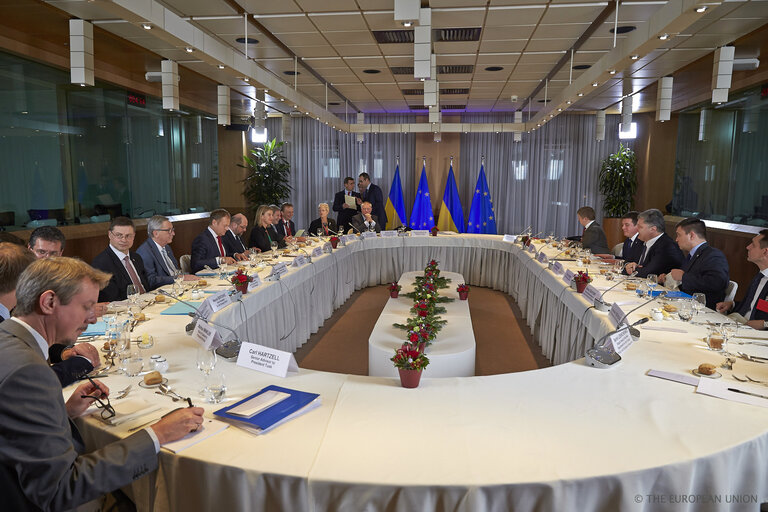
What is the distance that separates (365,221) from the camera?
8.30 meters

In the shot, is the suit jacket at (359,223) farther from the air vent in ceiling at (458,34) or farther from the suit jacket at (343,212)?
the air vent in ceiling at (458,34)

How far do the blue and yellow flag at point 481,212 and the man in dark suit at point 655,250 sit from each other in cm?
686

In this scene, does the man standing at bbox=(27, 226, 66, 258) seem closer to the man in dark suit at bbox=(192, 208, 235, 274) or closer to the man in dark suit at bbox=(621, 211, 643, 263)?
the man in dark suit at bbox=(192, 208, 235, 274)

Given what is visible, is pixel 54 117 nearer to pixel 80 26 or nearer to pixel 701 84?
pixel 80 26

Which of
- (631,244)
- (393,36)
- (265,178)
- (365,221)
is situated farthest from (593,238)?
(265,178)

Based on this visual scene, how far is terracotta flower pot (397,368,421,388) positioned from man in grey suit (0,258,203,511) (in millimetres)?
792

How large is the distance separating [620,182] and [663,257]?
6.65 m

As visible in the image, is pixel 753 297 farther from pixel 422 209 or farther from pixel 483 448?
pixel 422 209

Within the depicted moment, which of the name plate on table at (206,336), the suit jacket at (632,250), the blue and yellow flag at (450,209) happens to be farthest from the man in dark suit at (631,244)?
the blue and yellow flag at (450,209)

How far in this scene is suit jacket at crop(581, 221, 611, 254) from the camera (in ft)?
20.7

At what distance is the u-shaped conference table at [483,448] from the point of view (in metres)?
1.45

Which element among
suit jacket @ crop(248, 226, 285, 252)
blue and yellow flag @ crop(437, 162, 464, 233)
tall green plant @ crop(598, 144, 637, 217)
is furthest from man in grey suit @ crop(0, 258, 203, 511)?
tall green plant @ crop(598, 144, 637, 217)

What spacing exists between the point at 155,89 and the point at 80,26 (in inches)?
140

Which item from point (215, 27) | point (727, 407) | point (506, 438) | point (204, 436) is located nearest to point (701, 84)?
point (215, 27)
